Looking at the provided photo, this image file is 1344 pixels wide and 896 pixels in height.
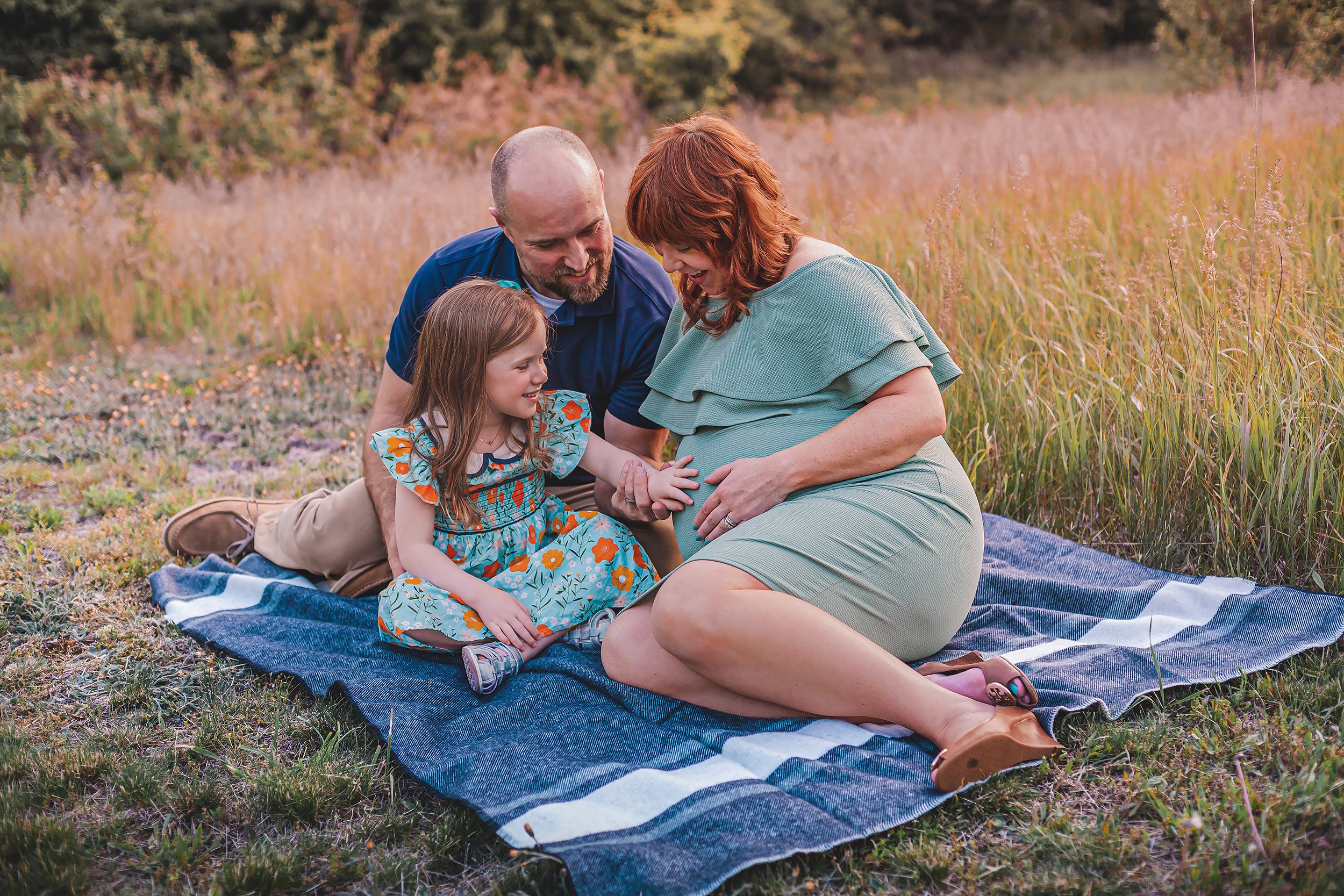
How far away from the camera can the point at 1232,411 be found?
3121 mm

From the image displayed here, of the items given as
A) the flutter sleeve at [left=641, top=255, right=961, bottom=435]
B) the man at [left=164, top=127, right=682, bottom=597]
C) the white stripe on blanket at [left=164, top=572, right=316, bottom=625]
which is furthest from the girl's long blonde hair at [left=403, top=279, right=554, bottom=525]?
the white stripe on blanket at [left=164, top=572, right=316, bottom=625]

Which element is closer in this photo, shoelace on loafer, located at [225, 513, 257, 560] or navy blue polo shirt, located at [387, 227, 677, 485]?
navy blue polo shirt, located at [387, 227, 677, 485]

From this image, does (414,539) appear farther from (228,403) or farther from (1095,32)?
(1095,32)

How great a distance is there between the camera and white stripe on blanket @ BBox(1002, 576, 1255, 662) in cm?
274

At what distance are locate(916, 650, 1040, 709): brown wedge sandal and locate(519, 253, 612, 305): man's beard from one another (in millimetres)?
1592

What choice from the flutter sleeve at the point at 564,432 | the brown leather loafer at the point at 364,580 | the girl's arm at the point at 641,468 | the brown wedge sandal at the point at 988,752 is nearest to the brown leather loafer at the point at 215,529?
the brown leather loafer at the point at 364,580

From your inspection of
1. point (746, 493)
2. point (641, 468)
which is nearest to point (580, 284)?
point (641, 468)

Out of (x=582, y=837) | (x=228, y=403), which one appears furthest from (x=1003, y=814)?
(x=228, y=403)

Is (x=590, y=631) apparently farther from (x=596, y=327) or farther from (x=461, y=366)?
(x=596, y=327)

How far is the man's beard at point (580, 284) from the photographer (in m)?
3.11

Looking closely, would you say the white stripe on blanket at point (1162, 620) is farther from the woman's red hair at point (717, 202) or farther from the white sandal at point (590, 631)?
the woman's red hair at point (717, 202)

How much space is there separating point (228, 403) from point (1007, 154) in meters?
5.36

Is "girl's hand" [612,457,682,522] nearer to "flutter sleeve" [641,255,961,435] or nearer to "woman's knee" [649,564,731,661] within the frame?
"flutter sleeve" [641,255,961,435]

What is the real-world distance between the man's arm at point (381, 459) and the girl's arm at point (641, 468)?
2.33 feet
